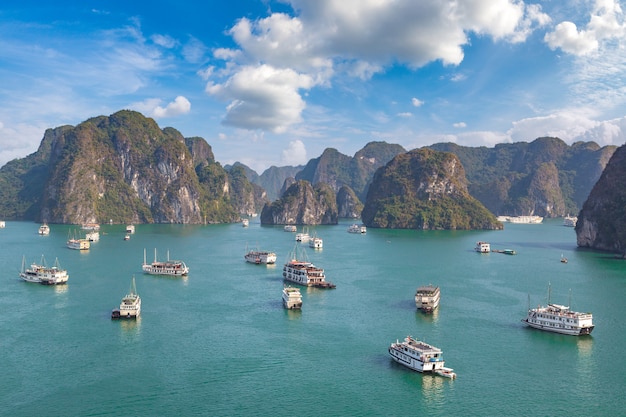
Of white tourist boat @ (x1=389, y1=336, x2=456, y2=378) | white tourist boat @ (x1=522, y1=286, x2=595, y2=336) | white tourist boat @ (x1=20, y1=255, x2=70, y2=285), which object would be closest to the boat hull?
white tourist boat @ (x1=522, y1=286, x2=595, y2=336)

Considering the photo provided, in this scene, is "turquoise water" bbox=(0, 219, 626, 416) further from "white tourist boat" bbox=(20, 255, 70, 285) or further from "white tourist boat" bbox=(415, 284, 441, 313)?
"white tourist boat" bbox=(20, 255, 70, 285)

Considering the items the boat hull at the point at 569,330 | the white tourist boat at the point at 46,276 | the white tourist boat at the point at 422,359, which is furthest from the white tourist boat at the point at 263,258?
the white tourist boat at the point at 422,359

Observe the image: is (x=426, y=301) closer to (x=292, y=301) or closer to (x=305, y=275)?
(x=292, y=301)

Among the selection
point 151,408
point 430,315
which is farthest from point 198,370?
point 430,315

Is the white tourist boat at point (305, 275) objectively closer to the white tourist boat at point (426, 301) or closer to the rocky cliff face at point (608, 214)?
the white tourist boat at point (426, 301)

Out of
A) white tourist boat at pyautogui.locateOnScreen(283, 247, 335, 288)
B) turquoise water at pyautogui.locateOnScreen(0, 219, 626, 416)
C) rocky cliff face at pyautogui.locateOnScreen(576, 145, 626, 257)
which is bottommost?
turquoise water at pyautogui.locateOnScreen(0, 219, 626, 416)

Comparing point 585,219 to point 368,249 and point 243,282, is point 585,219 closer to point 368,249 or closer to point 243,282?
point 368,249
